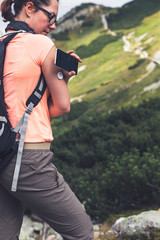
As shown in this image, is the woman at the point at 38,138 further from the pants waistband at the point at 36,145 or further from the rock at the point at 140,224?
the rock at the point at 140,224

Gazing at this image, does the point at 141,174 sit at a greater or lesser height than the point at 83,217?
lesser

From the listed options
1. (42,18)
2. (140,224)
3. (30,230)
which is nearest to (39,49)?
(42,18)

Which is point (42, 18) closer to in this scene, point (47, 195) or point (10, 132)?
point (10, 132)

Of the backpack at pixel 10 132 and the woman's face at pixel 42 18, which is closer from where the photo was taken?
the backpack at pixel 10 132

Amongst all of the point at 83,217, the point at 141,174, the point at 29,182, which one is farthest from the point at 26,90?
the point at 141,174

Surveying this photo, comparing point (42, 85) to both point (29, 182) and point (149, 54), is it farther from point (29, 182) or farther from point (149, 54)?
point (149, 54)

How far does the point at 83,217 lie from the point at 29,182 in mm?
402

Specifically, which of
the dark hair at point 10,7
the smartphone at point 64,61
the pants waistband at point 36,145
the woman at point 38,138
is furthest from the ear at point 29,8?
the pants waistband at point 36,145

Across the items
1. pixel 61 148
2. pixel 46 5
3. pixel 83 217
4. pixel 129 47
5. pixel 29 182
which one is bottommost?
pixel 129 47

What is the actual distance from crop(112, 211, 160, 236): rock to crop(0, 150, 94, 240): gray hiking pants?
1.99 metres

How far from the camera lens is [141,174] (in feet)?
Result: 18.7

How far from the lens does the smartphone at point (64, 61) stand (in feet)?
5.72

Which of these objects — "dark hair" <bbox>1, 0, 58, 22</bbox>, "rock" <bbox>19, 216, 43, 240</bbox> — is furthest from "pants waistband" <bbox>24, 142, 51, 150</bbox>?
"rock" <bbox>19, 216, 43, 240</bbox>

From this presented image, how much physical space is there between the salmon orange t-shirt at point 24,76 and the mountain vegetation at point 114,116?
4215mm
